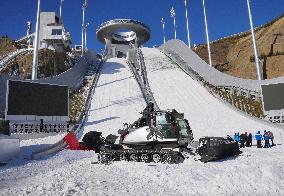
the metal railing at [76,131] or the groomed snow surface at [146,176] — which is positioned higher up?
the metal railing at [76,131]

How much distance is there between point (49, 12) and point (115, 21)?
32156mm

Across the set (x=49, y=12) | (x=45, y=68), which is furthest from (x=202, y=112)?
(x=49, y=12)

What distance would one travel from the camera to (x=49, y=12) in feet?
239

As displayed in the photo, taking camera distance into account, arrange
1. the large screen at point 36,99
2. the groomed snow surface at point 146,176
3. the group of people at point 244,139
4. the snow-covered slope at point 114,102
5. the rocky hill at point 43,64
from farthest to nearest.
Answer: the rocky hill at point 43,64, the snow-covered slope at point 114,102, the large screen at point 36,99, the group of people at point 244,139, the groomed snow surface at point 146,176

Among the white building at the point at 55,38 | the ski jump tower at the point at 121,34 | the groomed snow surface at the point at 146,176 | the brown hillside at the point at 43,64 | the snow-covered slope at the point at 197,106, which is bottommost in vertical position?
the groomed snow surface at the point at 146,176

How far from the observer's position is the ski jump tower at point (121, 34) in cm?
10156

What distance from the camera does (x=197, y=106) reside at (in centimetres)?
3494

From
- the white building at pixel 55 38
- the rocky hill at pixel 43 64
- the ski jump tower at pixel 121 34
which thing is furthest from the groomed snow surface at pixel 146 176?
the ski jump tower at pixel 121 34

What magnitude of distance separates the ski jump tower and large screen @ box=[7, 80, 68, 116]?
66.8m

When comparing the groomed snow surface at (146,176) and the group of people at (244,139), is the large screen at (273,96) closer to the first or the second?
the groomed snow surface at (146,176)

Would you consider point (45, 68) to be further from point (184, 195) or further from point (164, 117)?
point (184, 195)

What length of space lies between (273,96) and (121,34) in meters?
83.2

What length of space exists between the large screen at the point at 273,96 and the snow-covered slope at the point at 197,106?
7.09ft

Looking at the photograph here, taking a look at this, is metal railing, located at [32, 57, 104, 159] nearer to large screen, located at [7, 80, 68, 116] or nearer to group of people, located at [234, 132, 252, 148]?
large screen, located at [7, 80, 68, 116]
